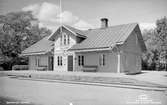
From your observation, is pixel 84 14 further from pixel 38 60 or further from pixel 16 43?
pixel 16 43

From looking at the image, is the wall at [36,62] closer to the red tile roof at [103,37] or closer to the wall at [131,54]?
the red tile roof at [103,37]

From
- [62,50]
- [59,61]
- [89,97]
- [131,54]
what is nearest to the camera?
[89,97]

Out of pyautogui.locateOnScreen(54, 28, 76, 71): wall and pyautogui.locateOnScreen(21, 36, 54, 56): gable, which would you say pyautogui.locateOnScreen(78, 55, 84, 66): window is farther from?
pyautogui.locateOnScreen(21, 36, 54, 56): gable

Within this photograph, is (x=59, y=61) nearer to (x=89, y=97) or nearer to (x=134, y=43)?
(x=134, y=43)

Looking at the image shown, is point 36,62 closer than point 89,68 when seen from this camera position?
No

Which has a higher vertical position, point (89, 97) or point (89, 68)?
point (89, 68)

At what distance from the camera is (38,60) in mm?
19516

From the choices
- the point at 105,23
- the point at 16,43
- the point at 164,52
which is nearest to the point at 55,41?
the point at 105,23

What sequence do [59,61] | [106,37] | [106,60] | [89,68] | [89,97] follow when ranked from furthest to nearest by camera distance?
[59,61] < [106,37] < [89,68] < [106,60] < [89,97]

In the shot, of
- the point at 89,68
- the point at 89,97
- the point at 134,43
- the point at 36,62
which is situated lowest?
the point at 89,97

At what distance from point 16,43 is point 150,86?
1875cm

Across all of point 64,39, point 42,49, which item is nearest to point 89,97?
point 64,39

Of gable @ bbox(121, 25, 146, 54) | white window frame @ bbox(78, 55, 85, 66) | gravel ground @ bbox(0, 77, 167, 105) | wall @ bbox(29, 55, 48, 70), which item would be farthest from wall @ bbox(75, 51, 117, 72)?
gravel ground @ bbox(0, 77, 167, 105)

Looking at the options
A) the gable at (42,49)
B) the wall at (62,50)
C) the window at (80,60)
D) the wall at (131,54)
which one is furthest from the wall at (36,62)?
the wall at (131,54)
